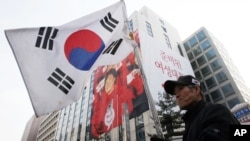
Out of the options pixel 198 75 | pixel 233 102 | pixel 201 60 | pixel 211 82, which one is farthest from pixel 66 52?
pixel 201 60

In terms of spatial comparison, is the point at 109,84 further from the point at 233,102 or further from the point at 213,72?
the point at 233,102

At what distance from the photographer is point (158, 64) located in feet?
100

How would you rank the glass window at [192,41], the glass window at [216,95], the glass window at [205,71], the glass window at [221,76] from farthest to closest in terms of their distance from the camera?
1. the glass window at [192,41]
2. the glass window at [205,71]
3. the glass window at [221,76]
4. the glass window at [216,95]

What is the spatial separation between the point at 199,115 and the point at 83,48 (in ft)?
10.1

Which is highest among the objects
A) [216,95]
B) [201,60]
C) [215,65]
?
[201,60]

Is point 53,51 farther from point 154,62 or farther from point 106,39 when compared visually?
point 154,62

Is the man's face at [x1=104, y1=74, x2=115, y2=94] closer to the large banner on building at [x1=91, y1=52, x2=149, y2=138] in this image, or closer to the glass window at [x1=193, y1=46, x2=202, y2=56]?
the large banner on building at [x1=91, y1=52, x2=149, y2=138]

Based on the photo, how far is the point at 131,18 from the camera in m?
42.0

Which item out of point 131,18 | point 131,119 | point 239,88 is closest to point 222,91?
point 239,88

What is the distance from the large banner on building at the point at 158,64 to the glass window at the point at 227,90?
6575 millimetres

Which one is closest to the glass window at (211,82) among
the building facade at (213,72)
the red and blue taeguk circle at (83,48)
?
the building facade at (213,72)

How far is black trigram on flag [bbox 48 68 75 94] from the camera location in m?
3.46

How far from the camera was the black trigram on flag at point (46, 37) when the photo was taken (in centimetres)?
373

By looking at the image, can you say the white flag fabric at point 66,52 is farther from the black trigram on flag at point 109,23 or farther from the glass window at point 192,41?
the glass window at point 192,41
